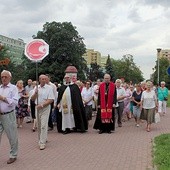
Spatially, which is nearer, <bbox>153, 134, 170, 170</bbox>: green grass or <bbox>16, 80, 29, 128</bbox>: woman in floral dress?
<bbox>153, 134, 170, 170</bbox>: green grass

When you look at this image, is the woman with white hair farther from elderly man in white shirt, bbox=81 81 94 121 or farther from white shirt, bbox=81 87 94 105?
white shirt, bbox=81 87 94 105

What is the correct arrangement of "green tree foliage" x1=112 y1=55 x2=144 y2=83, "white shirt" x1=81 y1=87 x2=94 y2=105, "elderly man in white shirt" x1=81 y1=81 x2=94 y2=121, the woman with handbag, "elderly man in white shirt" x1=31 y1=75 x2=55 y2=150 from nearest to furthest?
Answer: "elderly man in white shirt" x1=31 y1=75 x2=55 y2=150, "elderly man in white shirt" x1=81 y1=81 x2=94 y2=121, "white shirt" x1=81 y1=87 x2=94 y2=105, the woman with handbag, "green tree foliage" x1=112 y1=55 x2=144 y2=83

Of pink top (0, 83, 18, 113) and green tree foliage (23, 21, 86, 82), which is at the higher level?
green tree foliage (23, 21, 86, 82)

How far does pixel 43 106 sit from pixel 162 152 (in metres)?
3.25

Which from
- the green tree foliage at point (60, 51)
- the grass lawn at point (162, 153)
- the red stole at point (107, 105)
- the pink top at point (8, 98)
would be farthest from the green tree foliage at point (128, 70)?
the pink top at point (8, 98)

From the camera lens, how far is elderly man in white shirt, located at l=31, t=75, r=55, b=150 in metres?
10.3

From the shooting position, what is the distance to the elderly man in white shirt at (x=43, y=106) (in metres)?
10.3

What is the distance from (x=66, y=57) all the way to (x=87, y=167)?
55.0m

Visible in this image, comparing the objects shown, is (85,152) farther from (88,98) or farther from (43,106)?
(88,98)

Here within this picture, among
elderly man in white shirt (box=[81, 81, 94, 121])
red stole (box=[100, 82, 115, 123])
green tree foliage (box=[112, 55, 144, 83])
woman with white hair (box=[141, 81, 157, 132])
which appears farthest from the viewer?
green tree foliage (box=[112, 55, 144, 83])

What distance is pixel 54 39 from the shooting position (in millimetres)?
61781

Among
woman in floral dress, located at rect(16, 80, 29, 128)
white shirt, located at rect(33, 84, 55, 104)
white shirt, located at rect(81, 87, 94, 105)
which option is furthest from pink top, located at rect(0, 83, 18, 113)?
white shirt, located at rect(81, 87, 94, 105)

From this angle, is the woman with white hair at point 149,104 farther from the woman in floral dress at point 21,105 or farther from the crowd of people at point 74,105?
the woman in floral dress at point 21,105

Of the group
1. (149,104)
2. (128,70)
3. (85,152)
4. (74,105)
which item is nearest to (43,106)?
(85,152)
